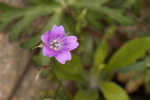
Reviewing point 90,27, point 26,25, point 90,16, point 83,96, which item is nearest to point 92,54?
point 90,27

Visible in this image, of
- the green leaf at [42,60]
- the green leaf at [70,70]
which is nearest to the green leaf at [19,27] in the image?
the green leaf at [42,60]

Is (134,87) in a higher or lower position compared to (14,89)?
lower

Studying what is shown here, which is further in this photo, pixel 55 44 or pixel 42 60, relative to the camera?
pixel 42 60

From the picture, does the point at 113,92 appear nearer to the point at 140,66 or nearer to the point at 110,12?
the point at 140,66

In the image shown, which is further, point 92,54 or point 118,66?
point 92,54

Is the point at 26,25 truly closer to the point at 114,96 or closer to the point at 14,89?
the point at 14,89

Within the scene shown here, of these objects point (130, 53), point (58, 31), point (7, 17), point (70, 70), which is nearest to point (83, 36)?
point (70, 70)
